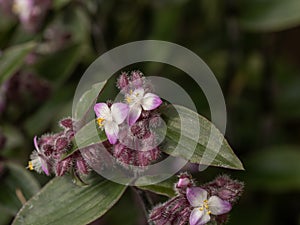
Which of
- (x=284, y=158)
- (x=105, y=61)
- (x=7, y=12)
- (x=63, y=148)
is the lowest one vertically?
(x=284, y=158)

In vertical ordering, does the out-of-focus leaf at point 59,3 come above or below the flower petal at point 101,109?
above

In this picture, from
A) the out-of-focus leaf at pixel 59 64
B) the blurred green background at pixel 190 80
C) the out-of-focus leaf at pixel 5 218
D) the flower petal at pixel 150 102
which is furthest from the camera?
the out-of-focus leaf at pixel 59 64

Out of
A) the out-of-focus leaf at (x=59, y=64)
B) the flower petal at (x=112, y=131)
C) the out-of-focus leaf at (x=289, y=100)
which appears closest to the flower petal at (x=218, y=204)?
the flower petal at (x=112, y=131)

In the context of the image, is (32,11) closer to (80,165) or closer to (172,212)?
(80,165)

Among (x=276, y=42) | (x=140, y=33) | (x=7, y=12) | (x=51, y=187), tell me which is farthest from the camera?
(x=276, y=42)

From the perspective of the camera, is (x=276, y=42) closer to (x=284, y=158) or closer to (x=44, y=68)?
(x=284, y=158)

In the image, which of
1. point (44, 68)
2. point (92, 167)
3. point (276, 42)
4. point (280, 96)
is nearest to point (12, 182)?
point (92, 167)

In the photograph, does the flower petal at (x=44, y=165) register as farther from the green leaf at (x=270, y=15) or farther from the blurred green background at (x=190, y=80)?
the green leaf at (x=270, y=15)
